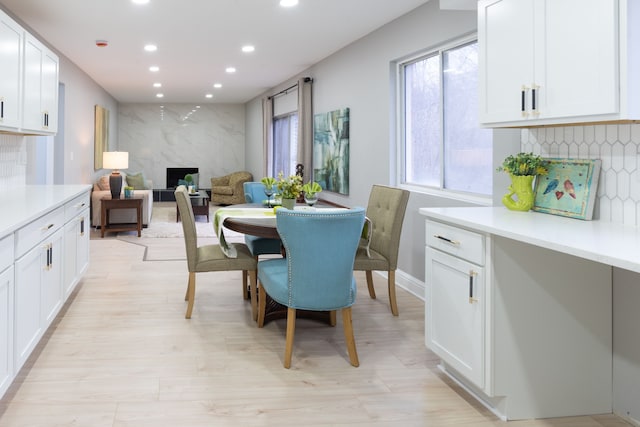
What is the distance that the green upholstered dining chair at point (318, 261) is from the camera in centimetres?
287

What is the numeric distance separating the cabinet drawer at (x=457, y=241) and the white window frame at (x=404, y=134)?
4.07 ft

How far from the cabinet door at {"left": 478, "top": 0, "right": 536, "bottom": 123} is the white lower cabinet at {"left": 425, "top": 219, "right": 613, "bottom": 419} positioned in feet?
2.20

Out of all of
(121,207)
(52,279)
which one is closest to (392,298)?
(52,279)

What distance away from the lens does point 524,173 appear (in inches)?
A: 112

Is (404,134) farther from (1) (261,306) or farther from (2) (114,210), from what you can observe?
(2) (114,210)

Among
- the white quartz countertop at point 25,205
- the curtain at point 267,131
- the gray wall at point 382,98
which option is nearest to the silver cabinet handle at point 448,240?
the gray wall at point 382,98

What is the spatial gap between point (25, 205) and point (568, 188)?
Result: 9.93 feet

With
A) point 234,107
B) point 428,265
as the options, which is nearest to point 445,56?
point 428,265

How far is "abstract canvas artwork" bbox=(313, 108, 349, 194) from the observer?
249 inches

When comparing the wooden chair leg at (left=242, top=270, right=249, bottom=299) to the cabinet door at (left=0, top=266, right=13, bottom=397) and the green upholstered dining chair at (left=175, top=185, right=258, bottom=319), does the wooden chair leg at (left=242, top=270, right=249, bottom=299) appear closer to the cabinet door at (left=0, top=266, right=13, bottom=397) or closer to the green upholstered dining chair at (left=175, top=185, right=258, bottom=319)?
the green upholstered dining chair at (left=175, top=185, right=258, bottom=319)

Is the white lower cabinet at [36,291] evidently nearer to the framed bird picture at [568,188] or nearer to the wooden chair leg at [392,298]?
the wooden chair leg at [392,298]

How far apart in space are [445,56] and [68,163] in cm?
536

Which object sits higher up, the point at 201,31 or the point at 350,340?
the point at 201,31

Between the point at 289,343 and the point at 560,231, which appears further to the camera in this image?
the point at 289,343
